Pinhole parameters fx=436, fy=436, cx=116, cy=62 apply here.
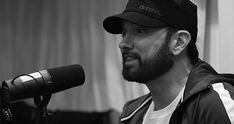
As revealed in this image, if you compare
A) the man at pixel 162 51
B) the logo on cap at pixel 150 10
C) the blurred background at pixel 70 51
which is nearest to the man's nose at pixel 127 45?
the man at pixel 162 51

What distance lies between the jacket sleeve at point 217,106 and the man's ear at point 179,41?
0.69 feet

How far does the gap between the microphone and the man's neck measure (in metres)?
0.33

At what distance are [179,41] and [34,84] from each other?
0.53m

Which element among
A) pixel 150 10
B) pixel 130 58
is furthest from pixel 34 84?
pixel 150 10

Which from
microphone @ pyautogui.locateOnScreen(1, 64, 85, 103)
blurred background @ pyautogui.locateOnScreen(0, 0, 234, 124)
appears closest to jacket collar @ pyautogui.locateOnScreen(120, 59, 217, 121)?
microphone @ pyautogui.locateOnScreen(1, 64, 85, 103)

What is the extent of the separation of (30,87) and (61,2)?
1614 mm

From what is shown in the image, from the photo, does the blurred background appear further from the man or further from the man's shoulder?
the man

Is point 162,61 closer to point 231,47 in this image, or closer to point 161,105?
point 161,105

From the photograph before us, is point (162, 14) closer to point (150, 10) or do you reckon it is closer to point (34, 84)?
point (150, 10)

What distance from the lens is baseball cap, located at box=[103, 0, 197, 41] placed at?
4.92 feet

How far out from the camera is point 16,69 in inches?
118

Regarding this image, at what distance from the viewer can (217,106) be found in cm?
130

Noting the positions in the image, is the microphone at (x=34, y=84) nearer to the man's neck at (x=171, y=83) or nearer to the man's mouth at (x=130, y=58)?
the man's mouth at (x=130, y=58)

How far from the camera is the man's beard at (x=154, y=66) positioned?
1.51m
